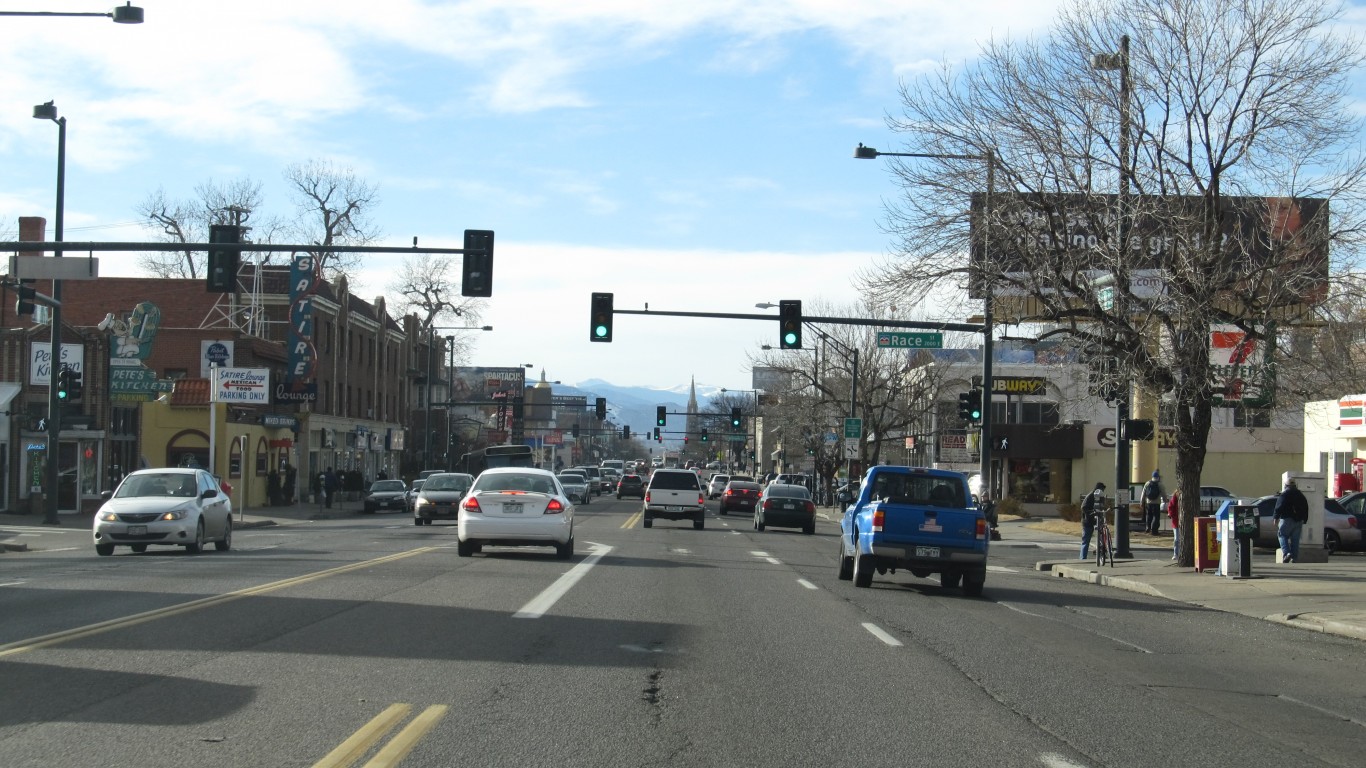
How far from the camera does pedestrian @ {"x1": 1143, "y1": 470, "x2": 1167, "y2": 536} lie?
36.8m

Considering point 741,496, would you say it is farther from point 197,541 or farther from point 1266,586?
point 1266,586

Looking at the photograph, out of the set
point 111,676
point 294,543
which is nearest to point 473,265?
point 294,543

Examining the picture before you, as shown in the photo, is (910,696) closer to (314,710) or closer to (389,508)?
(314,710)

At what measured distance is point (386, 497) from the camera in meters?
55.4

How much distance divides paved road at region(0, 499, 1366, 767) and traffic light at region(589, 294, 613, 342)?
12449 millimetres

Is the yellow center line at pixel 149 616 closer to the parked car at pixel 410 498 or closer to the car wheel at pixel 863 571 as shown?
the car wheel at pixel 863 571

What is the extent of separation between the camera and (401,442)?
8194cm

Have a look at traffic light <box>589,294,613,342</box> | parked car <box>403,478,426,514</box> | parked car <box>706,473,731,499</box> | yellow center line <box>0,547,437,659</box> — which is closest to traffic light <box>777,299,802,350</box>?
traffic light <box>589,294,613,342</box>

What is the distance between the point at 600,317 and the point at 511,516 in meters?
9.97

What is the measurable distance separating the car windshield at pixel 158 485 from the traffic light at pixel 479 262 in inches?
252

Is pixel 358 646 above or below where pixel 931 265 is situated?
below

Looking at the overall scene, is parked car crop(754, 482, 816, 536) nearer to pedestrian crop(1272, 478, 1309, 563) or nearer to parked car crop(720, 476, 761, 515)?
parked car crop(720, 476, 761, 515)

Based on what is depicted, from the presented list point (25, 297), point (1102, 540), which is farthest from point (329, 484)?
point (1102, 540)

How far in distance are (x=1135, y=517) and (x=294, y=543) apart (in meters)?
29.1
